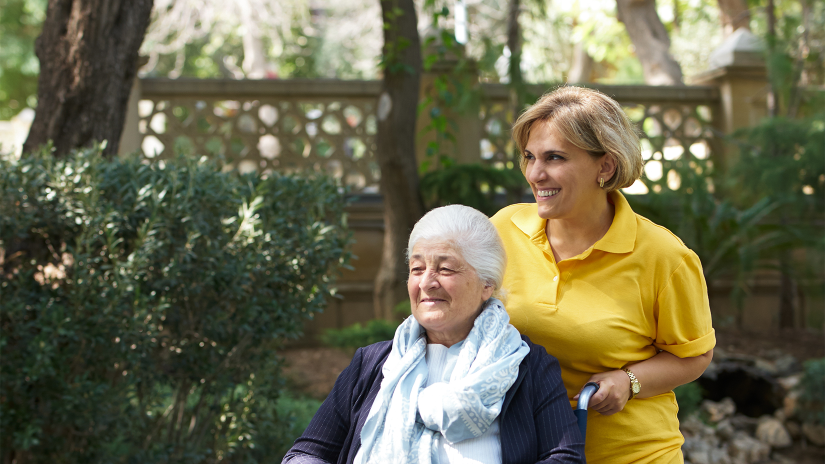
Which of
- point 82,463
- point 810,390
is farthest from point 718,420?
point 82,463

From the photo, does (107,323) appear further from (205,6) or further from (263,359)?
(205,6)

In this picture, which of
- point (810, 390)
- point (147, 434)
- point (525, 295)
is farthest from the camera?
point (810, 390)

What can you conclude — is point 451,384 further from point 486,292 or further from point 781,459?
point 781,459

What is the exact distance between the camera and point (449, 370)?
2.12 meters

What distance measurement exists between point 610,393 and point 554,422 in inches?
8.4

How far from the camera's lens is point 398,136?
20.6 feet

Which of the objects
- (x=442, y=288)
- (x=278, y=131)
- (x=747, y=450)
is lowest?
(x=747, y=450)

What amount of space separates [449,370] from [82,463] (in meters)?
2.29

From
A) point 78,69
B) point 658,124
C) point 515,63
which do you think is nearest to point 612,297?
point 78,69

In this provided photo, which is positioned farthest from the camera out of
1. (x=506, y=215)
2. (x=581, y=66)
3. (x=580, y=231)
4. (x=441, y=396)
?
(x=581, y=66)

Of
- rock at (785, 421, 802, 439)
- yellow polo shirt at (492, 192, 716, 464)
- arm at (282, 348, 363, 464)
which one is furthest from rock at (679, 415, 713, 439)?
arm at (282, 348, 363, 464)

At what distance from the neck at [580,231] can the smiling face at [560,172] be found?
68 mm

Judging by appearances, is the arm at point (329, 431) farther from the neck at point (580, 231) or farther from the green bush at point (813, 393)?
the green bush at point (813, 393)

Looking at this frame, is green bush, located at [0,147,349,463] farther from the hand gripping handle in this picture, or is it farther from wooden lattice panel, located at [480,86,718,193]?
wooden lattice panel, located at [480,86,718,193]
